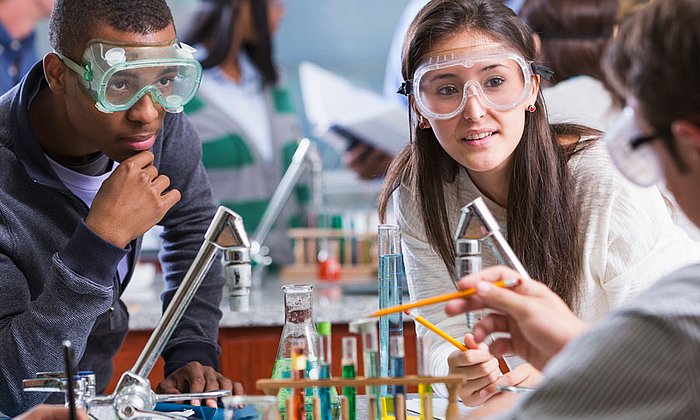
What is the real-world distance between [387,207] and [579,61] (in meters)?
1.40

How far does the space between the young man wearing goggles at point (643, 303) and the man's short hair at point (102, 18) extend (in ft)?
2.80

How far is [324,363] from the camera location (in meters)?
1.47

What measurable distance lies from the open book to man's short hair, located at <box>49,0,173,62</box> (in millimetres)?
2302

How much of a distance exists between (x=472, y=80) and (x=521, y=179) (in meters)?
0.26

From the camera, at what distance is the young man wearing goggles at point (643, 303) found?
107cm

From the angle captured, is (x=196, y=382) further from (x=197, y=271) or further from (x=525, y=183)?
(x=525, y=183)

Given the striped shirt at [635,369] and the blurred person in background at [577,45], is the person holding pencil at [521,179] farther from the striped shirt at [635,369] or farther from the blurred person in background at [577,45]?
the blurred person in background at [577,45]

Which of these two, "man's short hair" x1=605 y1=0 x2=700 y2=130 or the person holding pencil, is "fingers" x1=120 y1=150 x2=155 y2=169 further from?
"man's short hair" x1=605 y1=0 x2=700 y2=130

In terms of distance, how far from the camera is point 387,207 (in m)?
2.31

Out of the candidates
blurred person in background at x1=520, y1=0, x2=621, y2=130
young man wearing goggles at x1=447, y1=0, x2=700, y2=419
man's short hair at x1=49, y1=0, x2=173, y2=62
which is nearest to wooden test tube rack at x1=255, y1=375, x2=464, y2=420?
young man wearing goggles at x1=447, y1=0, x2=700, y2=419

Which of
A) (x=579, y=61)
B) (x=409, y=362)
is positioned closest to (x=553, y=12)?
(x=579, y=61)

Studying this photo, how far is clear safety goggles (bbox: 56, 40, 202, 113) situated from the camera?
1.83 meters

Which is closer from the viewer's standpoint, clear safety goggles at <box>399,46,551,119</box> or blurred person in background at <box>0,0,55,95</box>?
clear safety goggles at <box>399,46,551,119</box>

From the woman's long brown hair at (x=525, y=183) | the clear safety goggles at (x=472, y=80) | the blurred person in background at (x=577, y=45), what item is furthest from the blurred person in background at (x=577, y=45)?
the clear safety goggles at (x=472, y=80)
